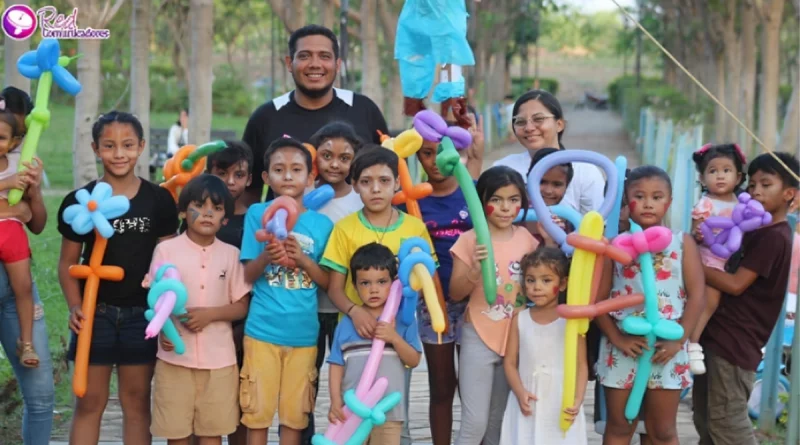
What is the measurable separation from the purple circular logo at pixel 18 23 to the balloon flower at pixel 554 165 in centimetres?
407

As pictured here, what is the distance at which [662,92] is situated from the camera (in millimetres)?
36281

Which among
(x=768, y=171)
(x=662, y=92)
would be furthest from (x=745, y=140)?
(x=768, y=171)

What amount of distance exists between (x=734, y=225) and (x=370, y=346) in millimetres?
1480

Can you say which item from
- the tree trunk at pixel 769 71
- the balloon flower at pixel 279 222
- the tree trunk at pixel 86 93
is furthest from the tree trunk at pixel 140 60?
the tree trunk at pixel 769 71

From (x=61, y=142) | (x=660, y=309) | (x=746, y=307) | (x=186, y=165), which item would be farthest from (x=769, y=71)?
(x=186, y=165)

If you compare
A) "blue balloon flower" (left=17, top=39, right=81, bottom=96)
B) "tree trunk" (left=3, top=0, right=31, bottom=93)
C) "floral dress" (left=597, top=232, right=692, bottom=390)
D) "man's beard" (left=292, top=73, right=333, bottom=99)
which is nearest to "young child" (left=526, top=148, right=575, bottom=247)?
"floral dress" (left=597, top=232, right=692, bottom=390)

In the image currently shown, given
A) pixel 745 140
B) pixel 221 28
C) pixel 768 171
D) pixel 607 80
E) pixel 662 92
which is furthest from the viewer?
pixel 607 80

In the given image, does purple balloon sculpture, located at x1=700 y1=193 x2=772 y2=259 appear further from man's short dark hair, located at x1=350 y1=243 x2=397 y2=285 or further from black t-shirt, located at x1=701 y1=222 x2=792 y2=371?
man's short dark hair, located at x1=350 y1=243 x2=397 y2=285

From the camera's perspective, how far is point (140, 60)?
428 inches

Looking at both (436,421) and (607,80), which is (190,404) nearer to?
(436,421)

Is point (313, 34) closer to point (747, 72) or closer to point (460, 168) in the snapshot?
point (460, 168)

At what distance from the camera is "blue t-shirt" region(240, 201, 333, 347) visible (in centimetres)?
446

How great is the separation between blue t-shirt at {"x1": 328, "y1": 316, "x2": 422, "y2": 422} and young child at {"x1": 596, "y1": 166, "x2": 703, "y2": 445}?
0.77m

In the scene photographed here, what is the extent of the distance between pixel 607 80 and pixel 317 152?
8963cm
